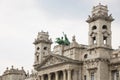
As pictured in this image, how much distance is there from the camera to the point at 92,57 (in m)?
66.0

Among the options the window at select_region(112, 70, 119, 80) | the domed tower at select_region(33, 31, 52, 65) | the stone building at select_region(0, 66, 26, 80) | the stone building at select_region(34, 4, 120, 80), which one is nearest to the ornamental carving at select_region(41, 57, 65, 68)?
the stone building at select_region(34, 4, 120, 80)

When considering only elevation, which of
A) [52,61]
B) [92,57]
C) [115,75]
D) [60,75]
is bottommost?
[115,75]

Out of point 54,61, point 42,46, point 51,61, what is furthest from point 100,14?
point 42,46

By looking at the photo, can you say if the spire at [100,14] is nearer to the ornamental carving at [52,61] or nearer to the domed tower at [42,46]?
the ornamental carving at [52,61]

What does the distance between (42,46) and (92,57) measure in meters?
19.8

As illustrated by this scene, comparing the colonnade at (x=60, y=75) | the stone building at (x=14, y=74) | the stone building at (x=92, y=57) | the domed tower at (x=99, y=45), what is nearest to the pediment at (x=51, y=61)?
the stone building at (x=92, y=57)

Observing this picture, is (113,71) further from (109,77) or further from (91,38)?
(91,38)

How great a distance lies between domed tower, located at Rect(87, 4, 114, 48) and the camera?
6556cm

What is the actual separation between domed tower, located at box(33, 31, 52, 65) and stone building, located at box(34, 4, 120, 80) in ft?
28.2

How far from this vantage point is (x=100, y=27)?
216ft

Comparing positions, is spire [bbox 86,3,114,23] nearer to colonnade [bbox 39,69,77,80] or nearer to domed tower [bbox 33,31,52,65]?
colonnade [bbox 39,69,77,80]

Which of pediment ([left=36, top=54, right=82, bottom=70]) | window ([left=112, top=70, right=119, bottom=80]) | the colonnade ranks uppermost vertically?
pediment ([left=36, top=54, right=82, bottom=70])

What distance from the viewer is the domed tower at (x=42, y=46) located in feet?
274

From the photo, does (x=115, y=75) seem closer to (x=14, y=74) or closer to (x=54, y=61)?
(x=54, y=61)
